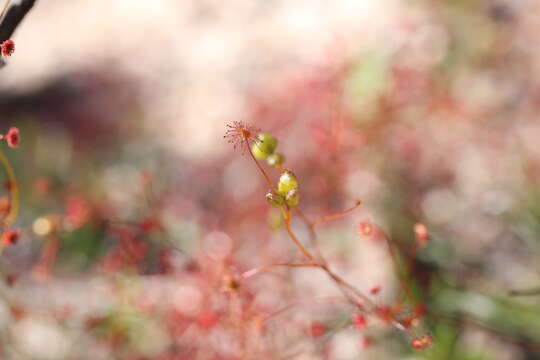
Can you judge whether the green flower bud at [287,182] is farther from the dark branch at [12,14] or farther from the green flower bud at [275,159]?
the dark branch at [12,14]

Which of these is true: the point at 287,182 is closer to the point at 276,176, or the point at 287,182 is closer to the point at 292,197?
the point at 292,197

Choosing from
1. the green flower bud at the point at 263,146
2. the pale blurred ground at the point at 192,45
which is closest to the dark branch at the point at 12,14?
the green flower bud at the point at 263,146

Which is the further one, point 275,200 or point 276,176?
point 276,176

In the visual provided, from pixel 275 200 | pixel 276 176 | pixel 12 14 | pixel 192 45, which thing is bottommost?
pixel 275 200

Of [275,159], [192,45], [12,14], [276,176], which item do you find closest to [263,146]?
[275,159]

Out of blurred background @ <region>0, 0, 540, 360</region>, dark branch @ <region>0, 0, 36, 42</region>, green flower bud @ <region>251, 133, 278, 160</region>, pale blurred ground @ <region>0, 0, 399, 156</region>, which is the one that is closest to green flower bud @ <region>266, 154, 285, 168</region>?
green flower bud @ <region>251, 133, 278, 160</region>

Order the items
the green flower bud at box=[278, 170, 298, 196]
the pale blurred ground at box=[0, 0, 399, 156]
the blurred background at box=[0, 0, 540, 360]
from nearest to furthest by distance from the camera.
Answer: the green flower bud at box=[278, 170, 298, 196] < the blurred background at box=[0, 0, 540, 360] < the pale blurred ground at box=[0, 0, 399, 156]

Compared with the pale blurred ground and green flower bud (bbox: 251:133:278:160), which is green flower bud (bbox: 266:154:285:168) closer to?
green flower bud (bbox: 251:133:278:160)

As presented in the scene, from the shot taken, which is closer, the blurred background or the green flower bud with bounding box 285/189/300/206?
the green flower bud with bounding box 285/189/300/206
